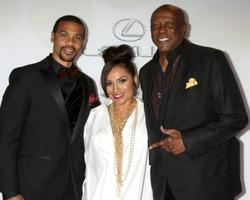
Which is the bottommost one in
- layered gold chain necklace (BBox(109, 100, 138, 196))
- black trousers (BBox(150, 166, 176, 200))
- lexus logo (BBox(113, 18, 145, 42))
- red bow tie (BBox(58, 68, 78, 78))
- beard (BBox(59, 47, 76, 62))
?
black trousers (BBox(150, 166, 176, 200))

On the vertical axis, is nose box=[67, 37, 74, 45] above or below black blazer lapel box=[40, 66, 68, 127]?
above

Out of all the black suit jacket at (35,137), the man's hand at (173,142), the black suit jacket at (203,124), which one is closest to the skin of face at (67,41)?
the black suit jacket at (35,137)

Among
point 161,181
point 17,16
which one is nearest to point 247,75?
point 161,181

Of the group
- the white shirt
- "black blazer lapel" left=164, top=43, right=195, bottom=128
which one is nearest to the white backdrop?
the white shirt

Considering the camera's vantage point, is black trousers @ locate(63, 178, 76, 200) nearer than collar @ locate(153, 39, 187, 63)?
No

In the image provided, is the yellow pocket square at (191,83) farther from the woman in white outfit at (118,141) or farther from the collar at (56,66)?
the collar at (56,66)

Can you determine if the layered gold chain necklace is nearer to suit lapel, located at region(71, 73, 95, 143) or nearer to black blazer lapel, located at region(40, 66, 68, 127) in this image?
suit lapel, located at region(71, 73, 95, 143)

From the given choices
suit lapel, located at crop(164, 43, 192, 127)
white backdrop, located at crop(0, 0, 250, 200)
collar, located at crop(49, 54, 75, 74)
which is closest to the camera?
suit lapel, located at crop(164, 43, 192, 127)

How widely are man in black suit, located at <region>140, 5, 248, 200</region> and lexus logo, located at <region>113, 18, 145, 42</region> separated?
130cm

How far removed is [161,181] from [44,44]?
6.72 ft

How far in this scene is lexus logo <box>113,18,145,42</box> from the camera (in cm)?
370

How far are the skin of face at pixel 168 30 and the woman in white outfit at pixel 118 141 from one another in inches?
10.3

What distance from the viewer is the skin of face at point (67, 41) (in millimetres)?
2619

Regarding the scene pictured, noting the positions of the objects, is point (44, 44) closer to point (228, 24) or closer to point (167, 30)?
point (167, 30)
